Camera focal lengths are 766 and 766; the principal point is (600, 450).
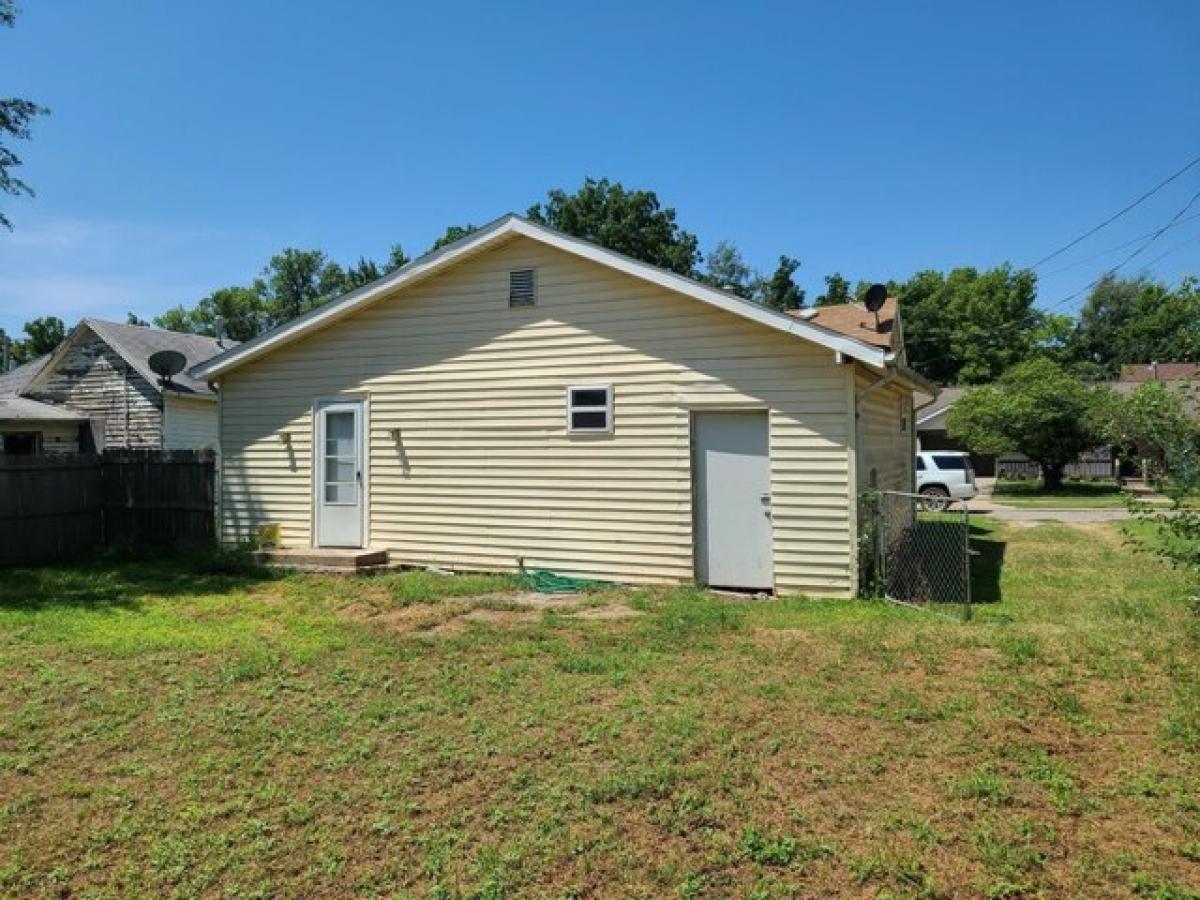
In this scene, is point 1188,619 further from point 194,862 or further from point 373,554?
point 373,554

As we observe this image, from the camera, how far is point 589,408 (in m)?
9.06

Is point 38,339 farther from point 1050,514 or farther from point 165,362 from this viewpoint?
point 1050,514

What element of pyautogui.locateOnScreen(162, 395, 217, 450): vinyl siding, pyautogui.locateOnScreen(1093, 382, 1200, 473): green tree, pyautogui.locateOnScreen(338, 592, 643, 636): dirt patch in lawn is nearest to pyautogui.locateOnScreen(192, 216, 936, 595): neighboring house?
pyautogui.locateOnScreen(338, 592, 643, 636): dirt patch in lawn

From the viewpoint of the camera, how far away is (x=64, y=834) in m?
3.34

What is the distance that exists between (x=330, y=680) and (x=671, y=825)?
296cm

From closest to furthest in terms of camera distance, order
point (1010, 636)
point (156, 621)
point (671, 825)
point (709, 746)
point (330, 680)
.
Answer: point (671, 825)
point (709, 746)
point (330, 680)
point (1010, 636)
point (156, 621)

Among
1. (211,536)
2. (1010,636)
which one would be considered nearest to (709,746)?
(1010,636)

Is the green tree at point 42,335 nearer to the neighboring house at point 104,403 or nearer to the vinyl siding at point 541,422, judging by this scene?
the neighboring house at point 104,403

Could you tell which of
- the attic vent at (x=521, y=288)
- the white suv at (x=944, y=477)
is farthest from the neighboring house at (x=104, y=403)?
the white suv at (x=944, y=477)

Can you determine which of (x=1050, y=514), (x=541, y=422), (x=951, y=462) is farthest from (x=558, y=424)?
(x=951, y=462)

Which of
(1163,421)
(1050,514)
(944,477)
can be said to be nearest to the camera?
(1163,421)

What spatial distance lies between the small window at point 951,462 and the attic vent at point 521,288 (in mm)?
15085

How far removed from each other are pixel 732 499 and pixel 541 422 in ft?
8.17

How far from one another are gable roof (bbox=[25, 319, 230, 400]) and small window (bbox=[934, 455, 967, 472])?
19.2m
